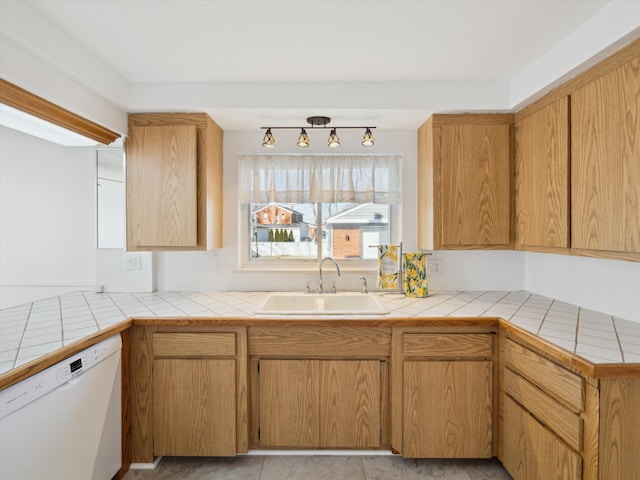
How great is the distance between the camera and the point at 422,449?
6.59 ft

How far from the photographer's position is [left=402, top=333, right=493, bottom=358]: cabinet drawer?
78.4 inches

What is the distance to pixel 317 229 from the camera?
2.84m

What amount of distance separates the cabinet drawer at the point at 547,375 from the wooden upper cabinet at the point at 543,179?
2.01ft

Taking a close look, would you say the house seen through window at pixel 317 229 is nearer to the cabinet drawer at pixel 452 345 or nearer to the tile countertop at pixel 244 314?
the tile countertop at pixel 244 314

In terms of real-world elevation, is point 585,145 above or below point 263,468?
above

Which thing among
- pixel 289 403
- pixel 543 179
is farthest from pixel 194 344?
pixel 543 179

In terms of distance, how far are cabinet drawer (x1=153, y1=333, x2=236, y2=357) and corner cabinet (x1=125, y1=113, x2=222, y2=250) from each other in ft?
2.02

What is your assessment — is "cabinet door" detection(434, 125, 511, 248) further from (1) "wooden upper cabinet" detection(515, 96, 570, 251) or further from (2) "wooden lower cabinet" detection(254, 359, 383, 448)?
(2) "wooden lower cabinet" detection(254, 359, 383, 448)

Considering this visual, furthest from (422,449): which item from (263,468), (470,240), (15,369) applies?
(15,369)

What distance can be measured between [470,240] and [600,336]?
36.1 inches

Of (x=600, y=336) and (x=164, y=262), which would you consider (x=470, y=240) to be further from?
(x=164, y=262)

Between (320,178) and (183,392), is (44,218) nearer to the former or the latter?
(183,392)

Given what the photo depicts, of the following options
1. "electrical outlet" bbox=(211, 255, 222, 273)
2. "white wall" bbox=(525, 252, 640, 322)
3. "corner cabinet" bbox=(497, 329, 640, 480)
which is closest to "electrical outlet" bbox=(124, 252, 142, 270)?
"electrical outlet" bbox=(211, 255, 222, 273)

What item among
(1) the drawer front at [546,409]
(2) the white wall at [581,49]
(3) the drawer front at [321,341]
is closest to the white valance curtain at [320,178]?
(2) the white wall at [581,49]
